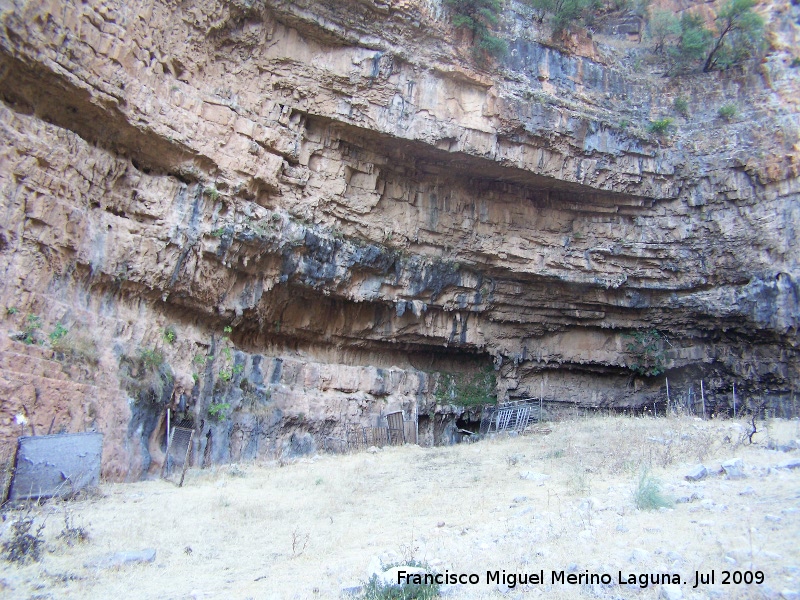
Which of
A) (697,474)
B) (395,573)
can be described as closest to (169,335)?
(395,573)

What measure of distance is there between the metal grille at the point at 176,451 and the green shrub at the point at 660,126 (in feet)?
64.5

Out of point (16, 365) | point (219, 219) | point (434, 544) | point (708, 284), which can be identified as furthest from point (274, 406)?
point (708, 284)

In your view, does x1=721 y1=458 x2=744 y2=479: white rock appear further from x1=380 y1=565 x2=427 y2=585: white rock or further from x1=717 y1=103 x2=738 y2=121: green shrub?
x1=717 y1=103 x2=738 y2=121: green shrub

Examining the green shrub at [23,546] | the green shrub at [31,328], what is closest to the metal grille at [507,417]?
the green shrub at [31,328]

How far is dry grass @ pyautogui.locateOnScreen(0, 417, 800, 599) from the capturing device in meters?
5.93

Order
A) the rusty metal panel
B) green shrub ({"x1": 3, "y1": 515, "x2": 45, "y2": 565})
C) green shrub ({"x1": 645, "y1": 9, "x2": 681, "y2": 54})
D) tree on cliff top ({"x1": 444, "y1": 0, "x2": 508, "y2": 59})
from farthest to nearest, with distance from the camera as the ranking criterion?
green shrub ({"x1": 645, "y1": 9, "x2": 681, "y2": 54}) < tree on cliff top ({"x1": 444, "y1": 0, "x2": 508, "y2": 59}) < the rusty metal panel < green shrub ({"x1": 3, "y1": 515, "x2": 45, "y2": 565})

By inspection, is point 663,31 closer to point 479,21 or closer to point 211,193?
point 479,21

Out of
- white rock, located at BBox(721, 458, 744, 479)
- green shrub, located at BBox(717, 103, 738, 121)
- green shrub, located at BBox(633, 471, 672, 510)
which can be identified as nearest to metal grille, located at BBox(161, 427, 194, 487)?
green shrub, located at BBox(633, 471, 672, 510)

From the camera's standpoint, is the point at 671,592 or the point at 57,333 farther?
the point at 57,333

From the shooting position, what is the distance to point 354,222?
62.2 ft

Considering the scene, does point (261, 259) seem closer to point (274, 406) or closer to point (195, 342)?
point (195, 342)

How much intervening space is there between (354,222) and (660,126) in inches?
498

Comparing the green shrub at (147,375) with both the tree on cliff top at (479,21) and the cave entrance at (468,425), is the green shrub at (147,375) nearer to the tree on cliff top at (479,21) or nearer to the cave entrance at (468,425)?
the cave entrance at (468,425)

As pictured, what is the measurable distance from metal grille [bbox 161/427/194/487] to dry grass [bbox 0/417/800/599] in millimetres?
464
